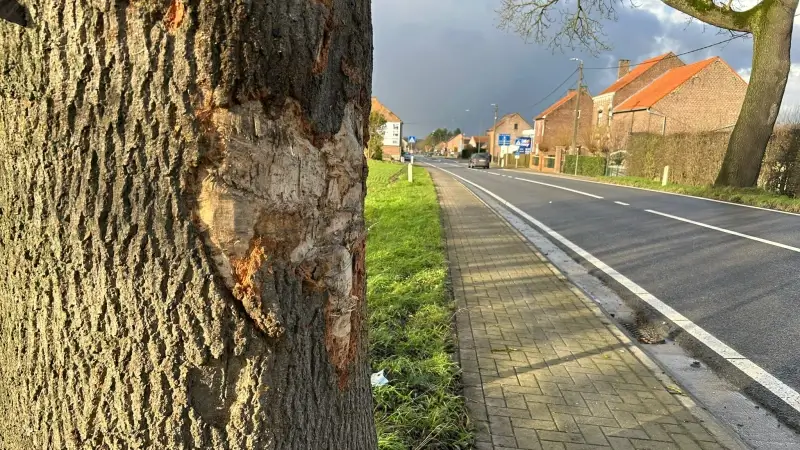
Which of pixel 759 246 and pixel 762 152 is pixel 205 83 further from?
pixel 762 152

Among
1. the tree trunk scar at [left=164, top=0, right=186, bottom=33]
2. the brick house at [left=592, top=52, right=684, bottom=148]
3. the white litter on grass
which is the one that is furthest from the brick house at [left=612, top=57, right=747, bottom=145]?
the tree trunk scar at [left=164, top=0, right=186, bottom=33]

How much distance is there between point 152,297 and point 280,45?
24.3 inches

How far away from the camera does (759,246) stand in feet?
27.0

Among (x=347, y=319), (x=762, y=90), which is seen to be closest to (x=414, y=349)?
(x=347, y=319)

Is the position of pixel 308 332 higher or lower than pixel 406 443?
higher

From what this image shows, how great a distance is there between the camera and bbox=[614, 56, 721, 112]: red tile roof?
140ft

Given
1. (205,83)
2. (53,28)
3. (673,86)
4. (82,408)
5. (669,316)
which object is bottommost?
(669,316)

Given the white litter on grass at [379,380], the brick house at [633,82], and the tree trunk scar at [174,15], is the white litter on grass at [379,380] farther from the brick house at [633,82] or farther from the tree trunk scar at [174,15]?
the brick house at [633,82]

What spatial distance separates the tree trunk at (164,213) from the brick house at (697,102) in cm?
4403

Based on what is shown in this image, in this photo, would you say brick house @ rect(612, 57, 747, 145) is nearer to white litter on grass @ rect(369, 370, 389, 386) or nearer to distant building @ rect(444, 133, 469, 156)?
white litter on grass @ rect(369, 370, 389, 386)

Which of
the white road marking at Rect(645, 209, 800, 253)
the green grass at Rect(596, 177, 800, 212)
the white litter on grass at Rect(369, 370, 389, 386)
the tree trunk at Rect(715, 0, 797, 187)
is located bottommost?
the white litter on grass at Rect(369, 370, 389, 386)

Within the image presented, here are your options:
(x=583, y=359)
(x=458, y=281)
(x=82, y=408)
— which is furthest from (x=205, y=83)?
(x=458, y=281)

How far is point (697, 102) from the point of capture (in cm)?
4269

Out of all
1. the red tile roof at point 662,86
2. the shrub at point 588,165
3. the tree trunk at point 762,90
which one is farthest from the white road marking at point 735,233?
the red tile roof at point 662,86
